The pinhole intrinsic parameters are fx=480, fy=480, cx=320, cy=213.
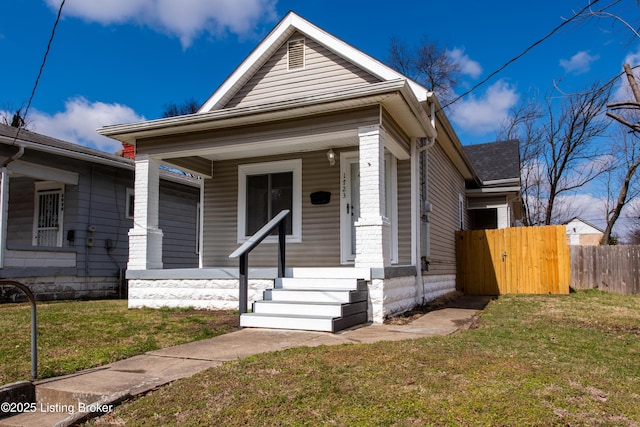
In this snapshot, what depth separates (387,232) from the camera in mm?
6848

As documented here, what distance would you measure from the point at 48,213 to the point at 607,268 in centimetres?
1466

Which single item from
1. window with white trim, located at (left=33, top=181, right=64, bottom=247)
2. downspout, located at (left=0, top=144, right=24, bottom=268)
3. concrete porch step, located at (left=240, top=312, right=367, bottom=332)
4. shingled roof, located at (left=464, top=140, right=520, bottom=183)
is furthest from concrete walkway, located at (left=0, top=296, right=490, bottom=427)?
shingled roof, located at (left=464, top=140, right=520, bottom=183)

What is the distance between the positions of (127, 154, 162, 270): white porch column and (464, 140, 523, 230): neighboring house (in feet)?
32.0

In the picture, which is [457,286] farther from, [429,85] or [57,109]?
[57,109]

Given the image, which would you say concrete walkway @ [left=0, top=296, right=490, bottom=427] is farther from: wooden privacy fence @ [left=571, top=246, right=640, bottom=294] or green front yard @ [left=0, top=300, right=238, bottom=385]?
wooden privacy fence @ [left=571, top=246, right=640, bottom=294]

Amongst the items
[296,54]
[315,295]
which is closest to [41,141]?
[296,54]

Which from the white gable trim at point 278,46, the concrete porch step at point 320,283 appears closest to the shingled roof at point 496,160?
the white gable trim at point 278,46

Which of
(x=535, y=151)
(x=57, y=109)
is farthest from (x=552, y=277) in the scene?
(x=57, y=109)

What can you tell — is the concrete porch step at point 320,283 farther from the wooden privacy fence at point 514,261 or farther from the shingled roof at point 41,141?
the wooden privacy fence at point 514,261

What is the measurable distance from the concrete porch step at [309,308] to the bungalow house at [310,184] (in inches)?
0.6

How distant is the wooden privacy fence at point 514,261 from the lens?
11.6m

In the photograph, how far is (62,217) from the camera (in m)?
11.2

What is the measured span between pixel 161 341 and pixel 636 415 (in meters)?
4.27

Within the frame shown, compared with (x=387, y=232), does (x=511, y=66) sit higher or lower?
higher
